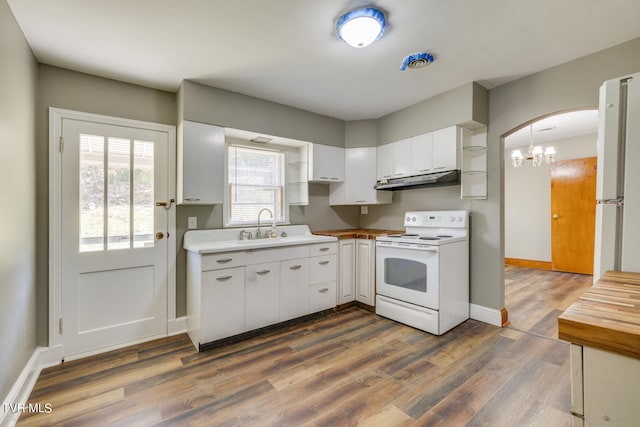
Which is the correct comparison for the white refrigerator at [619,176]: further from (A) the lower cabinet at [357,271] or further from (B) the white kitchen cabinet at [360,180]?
(B) the white kitchen cabinet at [360,180]

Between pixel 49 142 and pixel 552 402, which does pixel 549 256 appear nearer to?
pixel 552 402

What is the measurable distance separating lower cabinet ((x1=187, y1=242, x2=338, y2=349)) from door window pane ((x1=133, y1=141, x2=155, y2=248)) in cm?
44

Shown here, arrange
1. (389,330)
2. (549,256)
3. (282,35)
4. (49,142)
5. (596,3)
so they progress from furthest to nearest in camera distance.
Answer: (549,256), (389,330), (49,142), (282,35), (596,3)

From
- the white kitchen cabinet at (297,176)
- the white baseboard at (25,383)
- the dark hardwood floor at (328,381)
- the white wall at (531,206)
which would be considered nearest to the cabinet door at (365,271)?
the dark hardwood floor at (328,381)

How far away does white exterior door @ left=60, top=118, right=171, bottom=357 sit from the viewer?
7.63ft

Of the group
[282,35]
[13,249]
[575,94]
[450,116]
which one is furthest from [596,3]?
[13,249]

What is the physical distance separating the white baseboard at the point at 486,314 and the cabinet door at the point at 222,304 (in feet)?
8.04

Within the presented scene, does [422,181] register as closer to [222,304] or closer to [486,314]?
[486,314]

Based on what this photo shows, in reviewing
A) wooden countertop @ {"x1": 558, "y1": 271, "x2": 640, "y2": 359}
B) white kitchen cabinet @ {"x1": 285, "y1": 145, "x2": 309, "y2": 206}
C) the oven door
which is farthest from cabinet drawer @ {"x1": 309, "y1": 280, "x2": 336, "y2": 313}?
wooden countertop @ {"x1": 558, "y1": 271, "x2": 640, "y2": 359}

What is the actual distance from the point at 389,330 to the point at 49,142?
3452 mm

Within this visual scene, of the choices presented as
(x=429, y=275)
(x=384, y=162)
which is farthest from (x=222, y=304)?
(x=384, y=162)

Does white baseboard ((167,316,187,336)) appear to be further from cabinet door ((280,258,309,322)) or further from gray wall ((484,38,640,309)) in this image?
gray wall ((484,38,640,309))

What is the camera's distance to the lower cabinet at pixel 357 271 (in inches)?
132

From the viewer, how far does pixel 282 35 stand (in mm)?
1965
